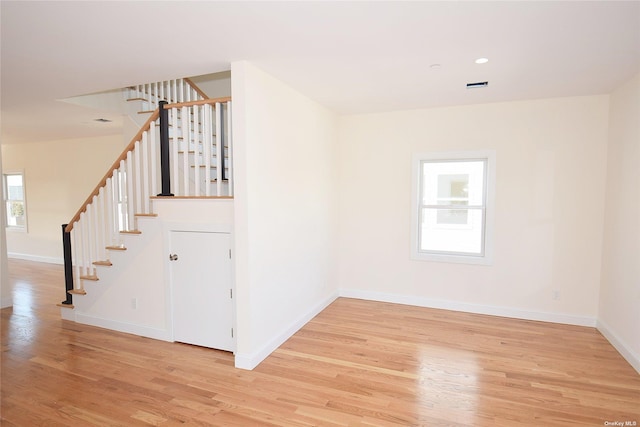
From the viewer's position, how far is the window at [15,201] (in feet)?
26.2

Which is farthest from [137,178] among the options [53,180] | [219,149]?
[53,180]

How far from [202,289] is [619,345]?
4.10 metres

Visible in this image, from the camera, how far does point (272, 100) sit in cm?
330

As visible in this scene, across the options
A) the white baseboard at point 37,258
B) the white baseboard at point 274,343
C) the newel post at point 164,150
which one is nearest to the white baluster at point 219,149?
the newel post at point 164,150

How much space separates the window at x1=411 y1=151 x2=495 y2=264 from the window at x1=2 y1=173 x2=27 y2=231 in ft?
28.6

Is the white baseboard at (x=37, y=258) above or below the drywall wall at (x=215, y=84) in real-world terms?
below

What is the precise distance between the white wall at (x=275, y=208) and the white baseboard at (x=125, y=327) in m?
1.10

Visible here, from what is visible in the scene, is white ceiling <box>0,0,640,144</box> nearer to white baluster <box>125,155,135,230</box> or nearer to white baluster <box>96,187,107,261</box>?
white baluster <box>125,155,135,230</box>

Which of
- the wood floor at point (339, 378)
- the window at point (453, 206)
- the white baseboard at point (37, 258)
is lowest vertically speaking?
the wood floor at point (339, 378)

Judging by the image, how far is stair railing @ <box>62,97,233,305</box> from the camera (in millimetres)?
3387

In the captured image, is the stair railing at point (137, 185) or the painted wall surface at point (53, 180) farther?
the painted wall surface at point (53, 180)

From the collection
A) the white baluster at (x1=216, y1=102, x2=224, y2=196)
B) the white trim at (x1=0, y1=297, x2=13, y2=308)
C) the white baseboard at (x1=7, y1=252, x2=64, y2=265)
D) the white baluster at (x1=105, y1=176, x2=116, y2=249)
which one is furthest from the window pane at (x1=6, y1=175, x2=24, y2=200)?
the white baluster at (x1=216, y1=102, x2=224, y2=196)

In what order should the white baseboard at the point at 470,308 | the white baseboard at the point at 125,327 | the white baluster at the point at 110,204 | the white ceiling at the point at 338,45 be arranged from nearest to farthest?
the white ceiling at the point at 338,45 < the white baseboard at the point at 125,327 < the white baluster at the point at 110,204 < the white baseboard at the point at 470,308

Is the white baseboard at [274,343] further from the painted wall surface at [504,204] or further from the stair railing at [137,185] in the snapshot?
the stair railing at [137,185]
